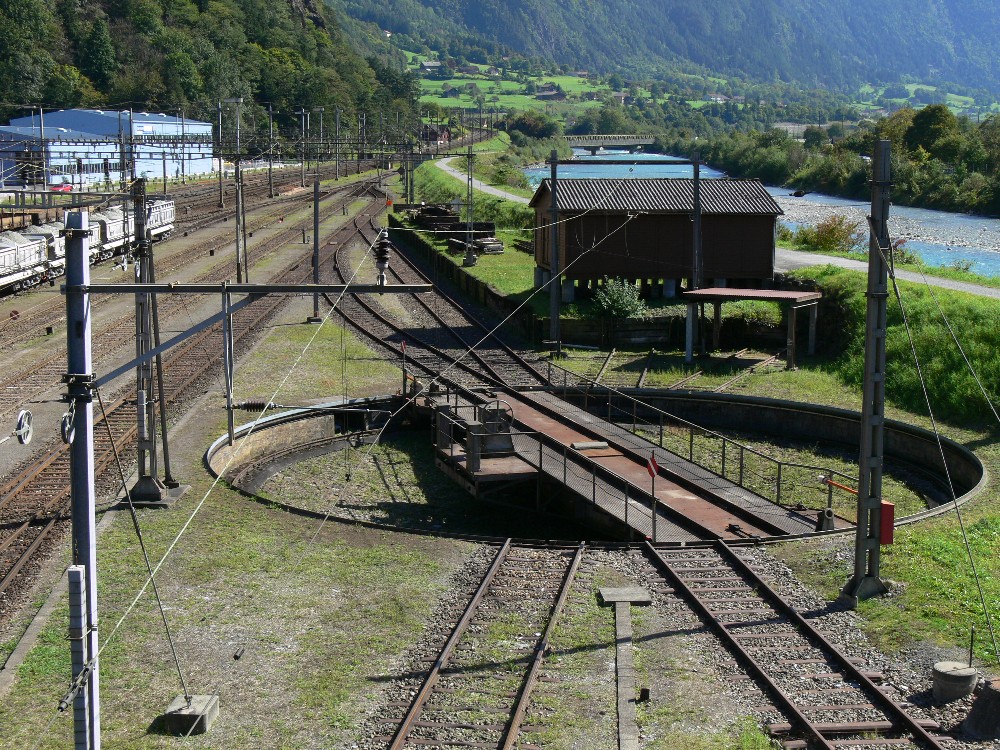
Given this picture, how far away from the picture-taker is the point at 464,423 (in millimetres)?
22016

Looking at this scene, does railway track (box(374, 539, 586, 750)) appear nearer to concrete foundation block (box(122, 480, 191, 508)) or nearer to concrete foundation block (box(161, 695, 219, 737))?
concrete foundation block (box(161, 695, 219, 737))

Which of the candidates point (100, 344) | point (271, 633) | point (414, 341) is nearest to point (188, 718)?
point (271, 633)

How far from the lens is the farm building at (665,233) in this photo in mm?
32094

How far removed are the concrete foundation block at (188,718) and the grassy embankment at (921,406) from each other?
7.05m

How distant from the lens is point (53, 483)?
18.9m

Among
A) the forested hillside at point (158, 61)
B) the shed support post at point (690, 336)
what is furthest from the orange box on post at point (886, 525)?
the forested hillside at point (158, 61)

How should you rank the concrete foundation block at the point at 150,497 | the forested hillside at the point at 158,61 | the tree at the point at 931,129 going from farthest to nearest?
the forested hillside at the point at 158,61 → the tree at the point at 931,129 → the concrete foundation block at the point at 150,497

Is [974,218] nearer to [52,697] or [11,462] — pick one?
[11,462]

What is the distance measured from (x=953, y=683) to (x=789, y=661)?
1.69 m

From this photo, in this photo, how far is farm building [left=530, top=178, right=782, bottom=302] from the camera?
32.1m

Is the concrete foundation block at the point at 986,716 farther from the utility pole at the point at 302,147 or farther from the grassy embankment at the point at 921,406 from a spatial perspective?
the utility pole at the point at 302,147

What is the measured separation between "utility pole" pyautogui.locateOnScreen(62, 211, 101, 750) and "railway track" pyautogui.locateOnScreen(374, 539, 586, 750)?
265 cm

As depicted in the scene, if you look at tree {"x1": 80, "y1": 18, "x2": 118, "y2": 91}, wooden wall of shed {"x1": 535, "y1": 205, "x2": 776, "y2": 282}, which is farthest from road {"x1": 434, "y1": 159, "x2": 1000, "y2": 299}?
tree {"x1": 80, "y1": 18, "x2": 118, "y2": 91}

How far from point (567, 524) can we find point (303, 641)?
25.8ft
